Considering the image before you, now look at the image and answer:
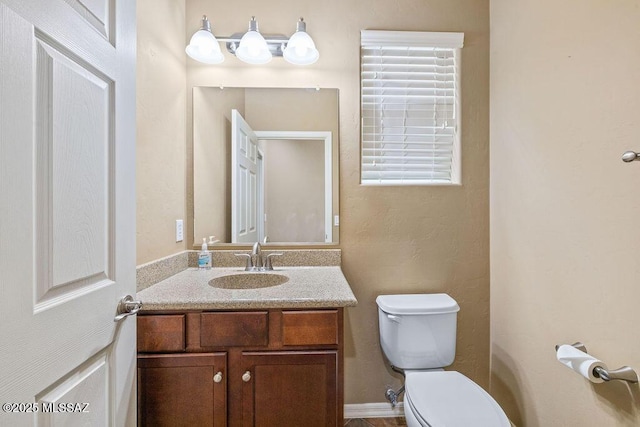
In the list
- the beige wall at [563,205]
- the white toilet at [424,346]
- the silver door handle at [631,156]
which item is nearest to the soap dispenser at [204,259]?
the white toilet at [424,346]

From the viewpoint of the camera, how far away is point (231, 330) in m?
1.10

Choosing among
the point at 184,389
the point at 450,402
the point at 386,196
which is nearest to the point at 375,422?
the point at 450,402

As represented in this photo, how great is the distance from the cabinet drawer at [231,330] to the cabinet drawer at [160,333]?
8 centimetres

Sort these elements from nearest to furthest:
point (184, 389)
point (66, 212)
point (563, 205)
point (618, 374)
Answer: point (66, 212) → point (618, 374) → point (184, 389) → point (563, 205)

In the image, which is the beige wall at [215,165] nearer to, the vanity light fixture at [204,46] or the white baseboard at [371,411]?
the vanity light fixture at [204,46]

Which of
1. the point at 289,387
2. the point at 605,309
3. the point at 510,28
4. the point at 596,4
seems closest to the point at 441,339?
the point at 605,309

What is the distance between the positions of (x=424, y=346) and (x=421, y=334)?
0.20 feet

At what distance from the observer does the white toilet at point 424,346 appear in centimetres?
118

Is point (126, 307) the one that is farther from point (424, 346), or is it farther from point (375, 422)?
point (375, 422)

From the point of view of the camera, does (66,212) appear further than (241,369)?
No

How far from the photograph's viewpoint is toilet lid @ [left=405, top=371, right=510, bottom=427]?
1.05 m

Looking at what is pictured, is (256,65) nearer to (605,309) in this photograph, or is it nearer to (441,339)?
(441,339)

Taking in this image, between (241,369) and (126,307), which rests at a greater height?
(126,307)

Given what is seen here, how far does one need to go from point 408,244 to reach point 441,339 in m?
0.52
